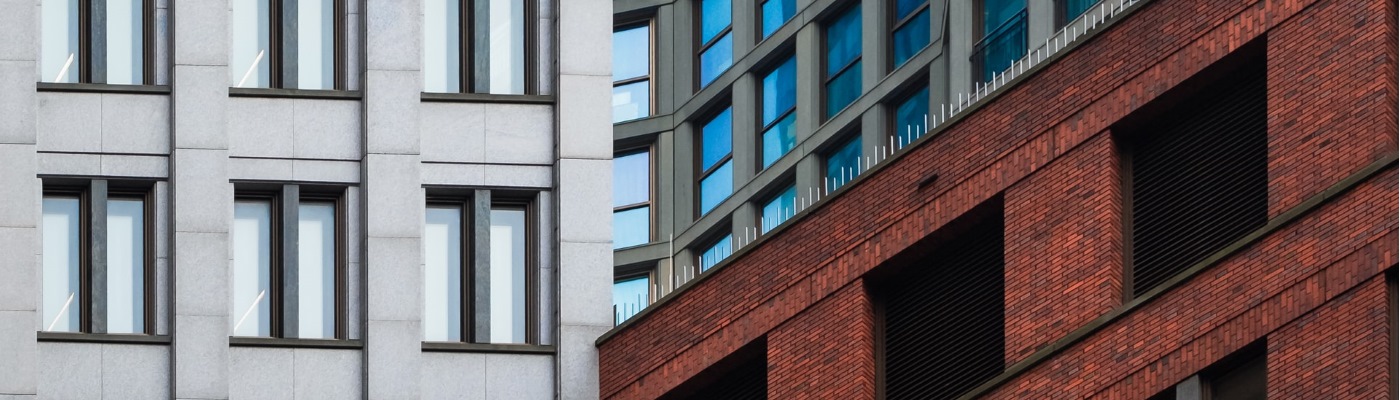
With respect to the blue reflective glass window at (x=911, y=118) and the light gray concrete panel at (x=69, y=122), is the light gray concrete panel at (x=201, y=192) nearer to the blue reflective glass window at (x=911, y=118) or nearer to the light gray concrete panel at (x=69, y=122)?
the light gray concrete panel at (x=69, y=122)

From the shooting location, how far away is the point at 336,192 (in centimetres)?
4647

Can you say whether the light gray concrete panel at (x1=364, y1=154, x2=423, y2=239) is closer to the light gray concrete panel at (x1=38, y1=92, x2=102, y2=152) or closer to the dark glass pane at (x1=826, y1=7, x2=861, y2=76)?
the light gray concrete panel at (x1=38, y1=92, x2=102, y2=152)

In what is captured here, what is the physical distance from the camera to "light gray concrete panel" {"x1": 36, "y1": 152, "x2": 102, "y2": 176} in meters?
45.8

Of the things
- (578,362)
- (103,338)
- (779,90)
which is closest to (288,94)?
(103,338)

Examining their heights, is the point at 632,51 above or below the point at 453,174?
above

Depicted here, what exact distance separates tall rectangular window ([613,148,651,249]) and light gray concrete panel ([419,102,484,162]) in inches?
1272

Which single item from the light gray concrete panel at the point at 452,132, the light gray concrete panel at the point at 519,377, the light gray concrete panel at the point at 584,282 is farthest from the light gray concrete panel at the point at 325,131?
the light gray concrete panel at the point at 519,377

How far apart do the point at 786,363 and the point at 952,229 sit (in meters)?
3.22

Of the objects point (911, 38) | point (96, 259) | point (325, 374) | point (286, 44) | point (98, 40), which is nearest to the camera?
point (325, 374)

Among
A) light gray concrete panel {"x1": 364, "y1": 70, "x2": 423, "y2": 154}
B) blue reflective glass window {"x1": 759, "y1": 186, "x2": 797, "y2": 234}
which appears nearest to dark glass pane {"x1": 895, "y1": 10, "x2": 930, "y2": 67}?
blue reflective glass window {"x1": 759, "y1": 186, "x2": 797, "y2": 234}

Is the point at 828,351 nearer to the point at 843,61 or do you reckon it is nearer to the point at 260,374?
the point at 260,374

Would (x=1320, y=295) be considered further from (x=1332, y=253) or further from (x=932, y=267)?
(x=932, y=267)

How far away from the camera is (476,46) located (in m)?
47.4

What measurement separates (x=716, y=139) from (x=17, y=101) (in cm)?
3119
